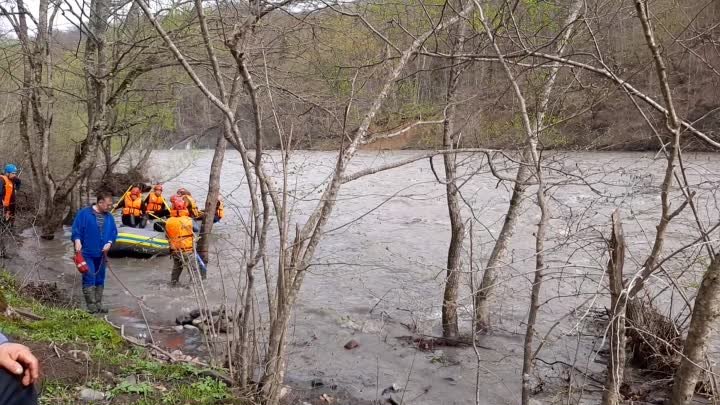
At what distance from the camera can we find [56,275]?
11.1 metres

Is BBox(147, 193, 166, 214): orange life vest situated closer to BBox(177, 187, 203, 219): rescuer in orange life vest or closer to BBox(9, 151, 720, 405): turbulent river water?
BBox(177, 187, 203, 219): rescuer in orange life vest

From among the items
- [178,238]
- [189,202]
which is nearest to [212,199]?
[178,238]

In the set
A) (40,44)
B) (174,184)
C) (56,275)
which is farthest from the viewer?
(174,184)

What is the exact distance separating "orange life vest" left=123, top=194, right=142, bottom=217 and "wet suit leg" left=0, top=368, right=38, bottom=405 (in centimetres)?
1361

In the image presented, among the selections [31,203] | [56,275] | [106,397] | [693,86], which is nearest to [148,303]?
[56,275]

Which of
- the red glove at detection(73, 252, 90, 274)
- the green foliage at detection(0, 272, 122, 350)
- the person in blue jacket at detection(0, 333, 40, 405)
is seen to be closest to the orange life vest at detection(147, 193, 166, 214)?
the red glove at detection(73, 252, 90, 274)

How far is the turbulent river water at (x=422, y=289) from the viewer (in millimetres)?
5121

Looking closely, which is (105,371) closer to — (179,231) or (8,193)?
(179,231)

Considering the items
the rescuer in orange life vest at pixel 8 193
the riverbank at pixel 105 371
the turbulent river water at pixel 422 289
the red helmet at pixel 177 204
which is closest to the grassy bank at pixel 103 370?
the riverbank at pixel 105 371

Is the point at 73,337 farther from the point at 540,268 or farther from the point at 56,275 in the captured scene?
the point at 56,275

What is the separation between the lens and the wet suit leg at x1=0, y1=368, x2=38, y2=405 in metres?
1.84

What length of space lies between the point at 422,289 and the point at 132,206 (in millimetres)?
7925

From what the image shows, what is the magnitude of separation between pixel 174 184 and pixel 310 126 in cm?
2380

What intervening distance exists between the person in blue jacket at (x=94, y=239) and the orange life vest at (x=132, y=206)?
6.52 metres
